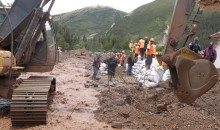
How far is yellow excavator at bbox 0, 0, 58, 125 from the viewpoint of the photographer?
8.90m

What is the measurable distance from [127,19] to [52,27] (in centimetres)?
11839

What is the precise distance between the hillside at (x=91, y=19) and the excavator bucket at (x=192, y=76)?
125 meters

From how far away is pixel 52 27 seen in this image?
38.4 ft

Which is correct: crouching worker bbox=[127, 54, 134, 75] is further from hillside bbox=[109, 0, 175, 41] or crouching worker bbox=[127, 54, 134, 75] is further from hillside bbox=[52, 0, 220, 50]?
hillside bbox=[109, 0, 175, 41]

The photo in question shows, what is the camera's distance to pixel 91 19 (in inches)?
6757

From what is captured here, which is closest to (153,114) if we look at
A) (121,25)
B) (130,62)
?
(130,62)

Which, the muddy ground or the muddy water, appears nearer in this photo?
the muddy ground

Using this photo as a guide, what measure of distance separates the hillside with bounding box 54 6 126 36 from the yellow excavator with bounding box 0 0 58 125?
4726 inches

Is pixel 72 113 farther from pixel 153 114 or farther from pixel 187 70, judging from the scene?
pixel 187 70

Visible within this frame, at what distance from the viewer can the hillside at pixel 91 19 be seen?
143 metres

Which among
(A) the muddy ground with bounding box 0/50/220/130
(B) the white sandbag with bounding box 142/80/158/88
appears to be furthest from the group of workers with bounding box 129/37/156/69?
(A) the muddy ground with bounding box 0/50/220/130

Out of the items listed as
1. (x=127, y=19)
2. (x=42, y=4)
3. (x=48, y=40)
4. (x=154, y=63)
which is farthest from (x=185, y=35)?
(x=127, y=19)

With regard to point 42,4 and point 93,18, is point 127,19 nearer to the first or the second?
point 93,18

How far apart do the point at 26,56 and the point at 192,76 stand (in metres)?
4.94
